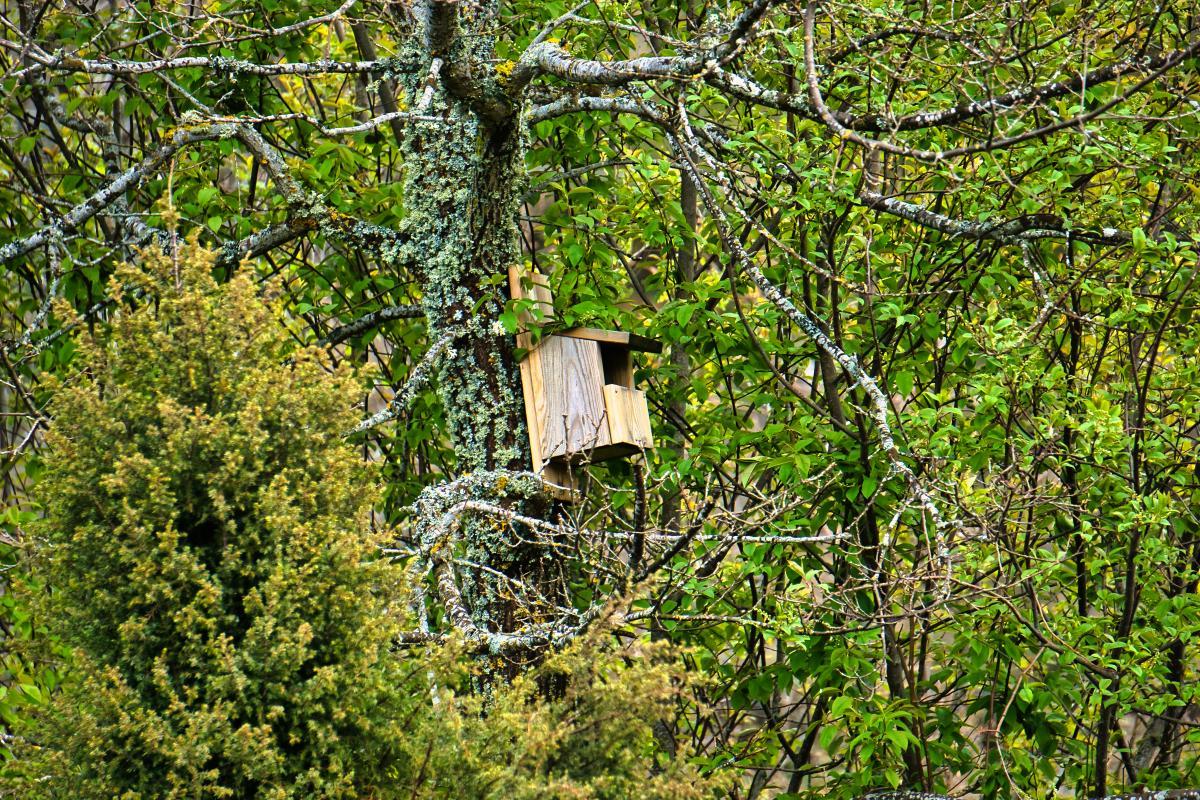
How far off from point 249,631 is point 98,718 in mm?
392

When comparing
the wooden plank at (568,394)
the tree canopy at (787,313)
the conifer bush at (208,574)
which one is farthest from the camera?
the wooden plank at (568,394)

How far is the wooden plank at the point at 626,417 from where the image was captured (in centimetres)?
485

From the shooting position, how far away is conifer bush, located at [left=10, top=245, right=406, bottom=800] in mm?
3139

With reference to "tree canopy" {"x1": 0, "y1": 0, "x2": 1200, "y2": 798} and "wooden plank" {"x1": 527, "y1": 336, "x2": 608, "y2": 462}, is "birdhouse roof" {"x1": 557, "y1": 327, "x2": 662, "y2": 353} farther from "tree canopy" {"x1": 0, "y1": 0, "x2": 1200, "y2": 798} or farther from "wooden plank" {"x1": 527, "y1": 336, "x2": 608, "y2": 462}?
"tree canopy" {"x1": 0, "y1": 0, "x2": 1200, "y2": 798}

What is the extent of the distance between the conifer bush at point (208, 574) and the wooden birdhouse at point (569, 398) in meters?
1.36

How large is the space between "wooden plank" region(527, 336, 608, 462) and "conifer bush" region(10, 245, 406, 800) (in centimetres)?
136

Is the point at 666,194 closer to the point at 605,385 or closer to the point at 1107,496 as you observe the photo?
the point at 605,385

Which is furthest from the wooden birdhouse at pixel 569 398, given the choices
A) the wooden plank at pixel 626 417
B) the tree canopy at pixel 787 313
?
the tree canopy at pixel 787 313

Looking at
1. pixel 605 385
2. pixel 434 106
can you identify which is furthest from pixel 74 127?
pixel 605 385

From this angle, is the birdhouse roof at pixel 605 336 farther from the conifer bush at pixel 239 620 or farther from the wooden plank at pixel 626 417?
the conifer bush at pixel 239 620

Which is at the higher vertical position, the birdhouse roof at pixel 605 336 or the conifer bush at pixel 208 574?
the birdhouse roof at pixel 605 336

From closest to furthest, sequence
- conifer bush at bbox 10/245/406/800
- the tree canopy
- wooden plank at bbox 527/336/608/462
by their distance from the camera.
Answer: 1. conifer bush at bbox 10/245/406/800
2. the tree canopy
3. wooden plank at bbox 527/336/608/462


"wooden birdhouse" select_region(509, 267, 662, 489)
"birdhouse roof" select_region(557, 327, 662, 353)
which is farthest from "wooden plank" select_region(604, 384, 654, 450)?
"birdhouse roof" select_region(557, 327, 662, 353)

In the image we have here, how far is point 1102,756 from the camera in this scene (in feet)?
17.9
